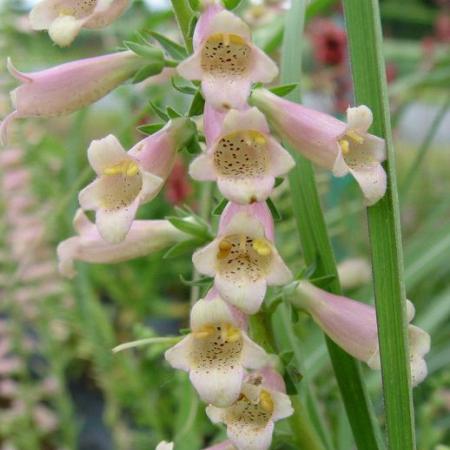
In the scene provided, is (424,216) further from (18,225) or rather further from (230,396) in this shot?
(230,396)

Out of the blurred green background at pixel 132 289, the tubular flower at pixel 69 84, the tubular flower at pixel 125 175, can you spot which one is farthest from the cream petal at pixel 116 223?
the blurred green background at pixel 132 289

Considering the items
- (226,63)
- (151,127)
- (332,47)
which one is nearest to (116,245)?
(151,127)

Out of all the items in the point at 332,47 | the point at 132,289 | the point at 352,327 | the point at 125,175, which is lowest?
the point at 132,289

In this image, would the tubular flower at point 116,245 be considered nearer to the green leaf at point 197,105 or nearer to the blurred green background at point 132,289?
the green leaf at point 197,105

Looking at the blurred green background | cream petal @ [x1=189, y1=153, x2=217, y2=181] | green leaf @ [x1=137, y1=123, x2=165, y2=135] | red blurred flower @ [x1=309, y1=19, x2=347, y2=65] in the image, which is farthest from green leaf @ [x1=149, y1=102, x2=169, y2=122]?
red blurred flower @ [x1=309, y1=19, x2=347, y2=65]

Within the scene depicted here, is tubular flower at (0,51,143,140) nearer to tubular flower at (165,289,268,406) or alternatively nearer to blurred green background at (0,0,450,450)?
tubular flower at (165,289,268,406)

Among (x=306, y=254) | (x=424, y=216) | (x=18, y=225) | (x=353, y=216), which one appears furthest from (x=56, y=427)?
(x=306, y=254)

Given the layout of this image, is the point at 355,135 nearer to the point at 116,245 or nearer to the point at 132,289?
the point at 116,245

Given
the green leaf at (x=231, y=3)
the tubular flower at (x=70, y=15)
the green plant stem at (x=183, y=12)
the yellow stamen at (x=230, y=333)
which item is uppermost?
the tubular flower at (x=70, y=15)
